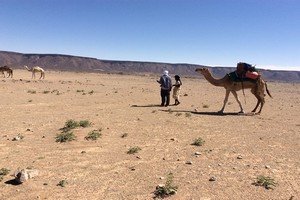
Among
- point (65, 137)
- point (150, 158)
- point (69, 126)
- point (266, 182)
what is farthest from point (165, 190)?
point (69, 126)

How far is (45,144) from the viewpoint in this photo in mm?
9398

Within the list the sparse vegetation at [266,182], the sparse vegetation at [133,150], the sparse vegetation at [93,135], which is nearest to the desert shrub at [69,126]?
the sparse vegetation at [93,135]

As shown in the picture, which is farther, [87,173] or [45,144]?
[45,144]

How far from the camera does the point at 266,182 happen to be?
651 cm

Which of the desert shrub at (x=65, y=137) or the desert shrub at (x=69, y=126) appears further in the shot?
the desert shrub at (x=69, y=126)

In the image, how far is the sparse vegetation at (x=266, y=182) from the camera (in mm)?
6473

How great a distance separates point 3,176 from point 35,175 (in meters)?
0.57

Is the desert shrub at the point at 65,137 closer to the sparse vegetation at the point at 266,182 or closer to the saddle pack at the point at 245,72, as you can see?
the sparse vegetation at the point at 266,182

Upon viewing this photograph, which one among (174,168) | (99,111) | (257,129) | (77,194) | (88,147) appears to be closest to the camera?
(77,194)

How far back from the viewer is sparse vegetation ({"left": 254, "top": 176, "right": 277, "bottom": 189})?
21.2 ft

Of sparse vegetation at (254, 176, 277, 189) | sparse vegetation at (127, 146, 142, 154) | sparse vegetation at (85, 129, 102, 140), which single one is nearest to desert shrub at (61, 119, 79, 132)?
sparse vegetation at (85, 129, 102, 140)

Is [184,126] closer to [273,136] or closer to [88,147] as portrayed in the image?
[273,136]

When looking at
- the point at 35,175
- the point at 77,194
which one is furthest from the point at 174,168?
the point at 35,175

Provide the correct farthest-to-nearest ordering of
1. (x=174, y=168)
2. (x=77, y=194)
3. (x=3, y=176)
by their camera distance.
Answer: (x=174, y=168) → (x=3, y=176) → (x=77, y=194)
